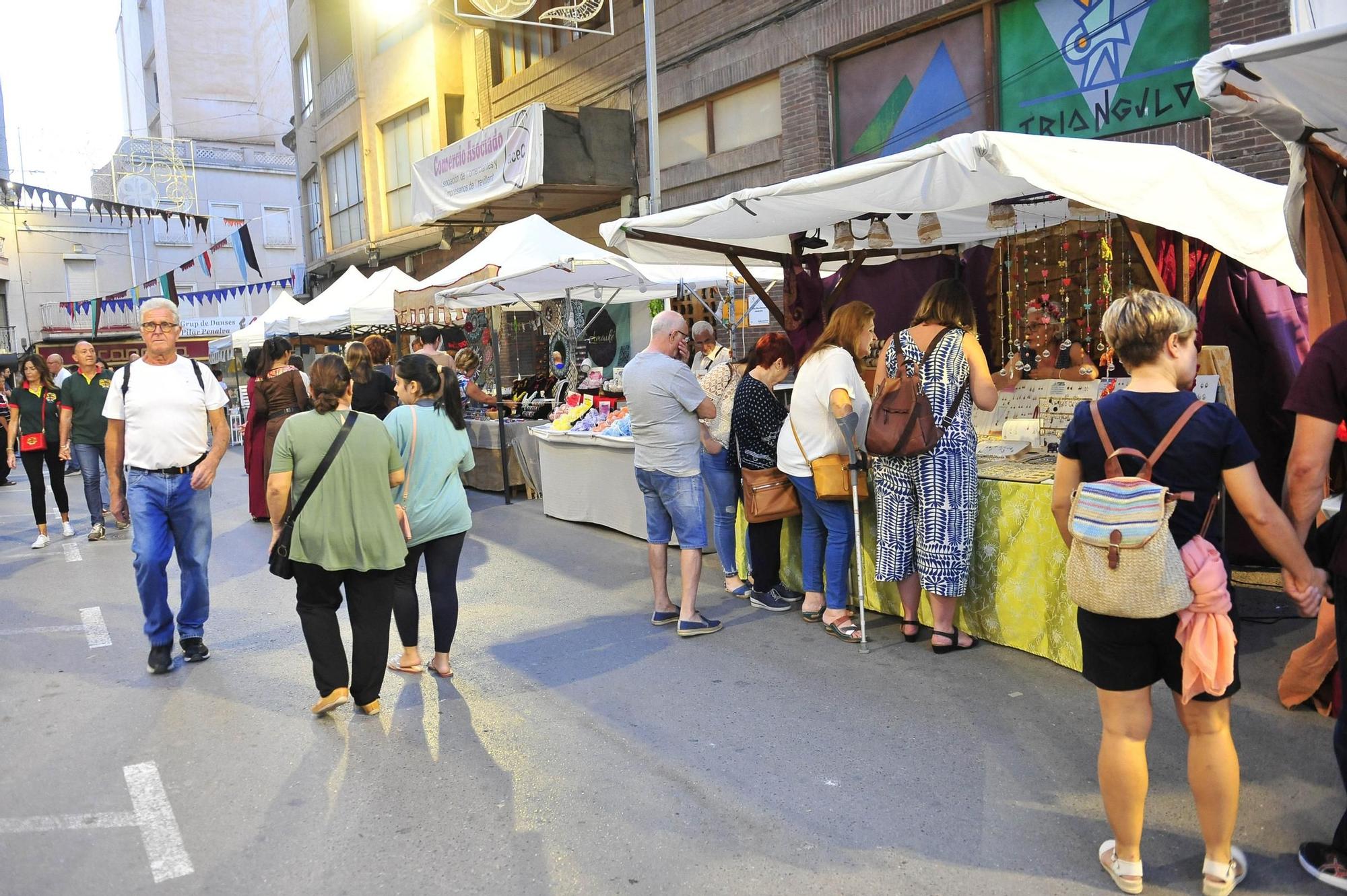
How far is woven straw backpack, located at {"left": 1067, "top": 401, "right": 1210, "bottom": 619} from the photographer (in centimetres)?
278

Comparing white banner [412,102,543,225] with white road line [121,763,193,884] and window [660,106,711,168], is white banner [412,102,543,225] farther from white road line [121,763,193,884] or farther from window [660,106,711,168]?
white road line [121,763,193,884]

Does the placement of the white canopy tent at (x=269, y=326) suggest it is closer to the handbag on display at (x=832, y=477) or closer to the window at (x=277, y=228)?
the handbag on display at (x=832, y=477)

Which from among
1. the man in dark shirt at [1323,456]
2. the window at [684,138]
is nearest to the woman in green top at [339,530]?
the man in dark shirt at [1323,456]

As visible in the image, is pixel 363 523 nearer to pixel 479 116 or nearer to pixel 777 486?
pixel 777 486

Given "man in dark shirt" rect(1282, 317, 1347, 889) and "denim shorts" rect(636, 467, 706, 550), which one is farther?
"denim shorts" rect(636, 467, 706, 550)

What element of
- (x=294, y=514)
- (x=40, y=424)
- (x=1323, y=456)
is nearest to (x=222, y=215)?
(x=40, y=424)

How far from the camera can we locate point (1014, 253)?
7.39 metres

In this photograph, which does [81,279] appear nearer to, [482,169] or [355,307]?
[482,169]

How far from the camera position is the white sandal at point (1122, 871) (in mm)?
2984

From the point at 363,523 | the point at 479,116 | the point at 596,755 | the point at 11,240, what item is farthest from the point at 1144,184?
the point at 11,240

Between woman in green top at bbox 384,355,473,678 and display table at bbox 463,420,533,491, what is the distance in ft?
19.0

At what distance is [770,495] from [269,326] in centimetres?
1366

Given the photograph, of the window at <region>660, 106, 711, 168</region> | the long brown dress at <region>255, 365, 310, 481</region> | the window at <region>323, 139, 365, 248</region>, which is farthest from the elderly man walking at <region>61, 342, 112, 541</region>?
the window at <region>323, 139, 365, 248</region>

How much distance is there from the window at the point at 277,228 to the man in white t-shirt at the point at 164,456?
4016 cm
